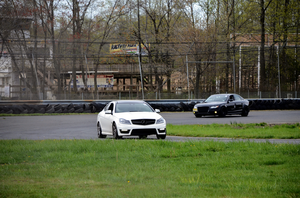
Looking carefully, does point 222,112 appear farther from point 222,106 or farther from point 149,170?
point 149,170

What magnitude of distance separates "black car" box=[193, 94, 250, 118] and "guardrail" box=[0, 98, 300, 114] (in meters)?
6.76

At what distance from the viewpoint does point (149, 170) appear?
7.52 m

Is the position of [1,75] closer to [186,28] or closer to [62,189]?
[186,28]

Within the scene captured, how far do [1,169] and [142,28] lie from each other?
Result: 4432 centimetres

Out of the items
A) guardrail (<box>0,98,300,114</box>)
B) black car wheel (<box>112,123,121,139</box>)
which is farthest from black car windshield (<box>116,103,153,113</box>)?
guardrail (<box>0,98,300,114</box>)

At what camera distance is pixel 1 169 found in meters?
7.84

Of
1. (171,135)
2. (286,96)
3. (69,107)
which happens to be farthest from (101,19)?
(171,135)

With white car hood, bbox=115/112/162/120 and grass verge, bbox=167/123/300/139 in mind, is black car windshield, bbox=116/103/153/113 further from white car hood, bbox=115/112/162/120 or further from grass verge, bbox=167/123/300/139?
grass verge, bbox=167/123/300/139

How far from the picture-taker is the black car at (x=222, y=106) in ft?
86.7

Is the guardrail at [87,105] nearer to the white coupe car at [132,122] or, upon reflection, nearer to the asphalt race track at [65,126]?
the asphalt race track at [65,126]

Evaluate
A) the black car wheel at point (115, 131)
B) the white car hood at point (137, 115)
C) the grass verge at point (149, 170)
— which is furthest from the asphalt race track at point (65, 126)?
the grass verge at point (149, 170)

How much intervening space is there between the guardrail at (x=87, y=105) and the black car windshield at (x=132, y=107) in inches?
689

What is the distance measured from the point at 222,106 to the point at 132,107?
1281 cm

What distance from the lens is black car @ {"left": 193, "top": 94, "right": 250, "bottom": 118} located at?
2642cm
